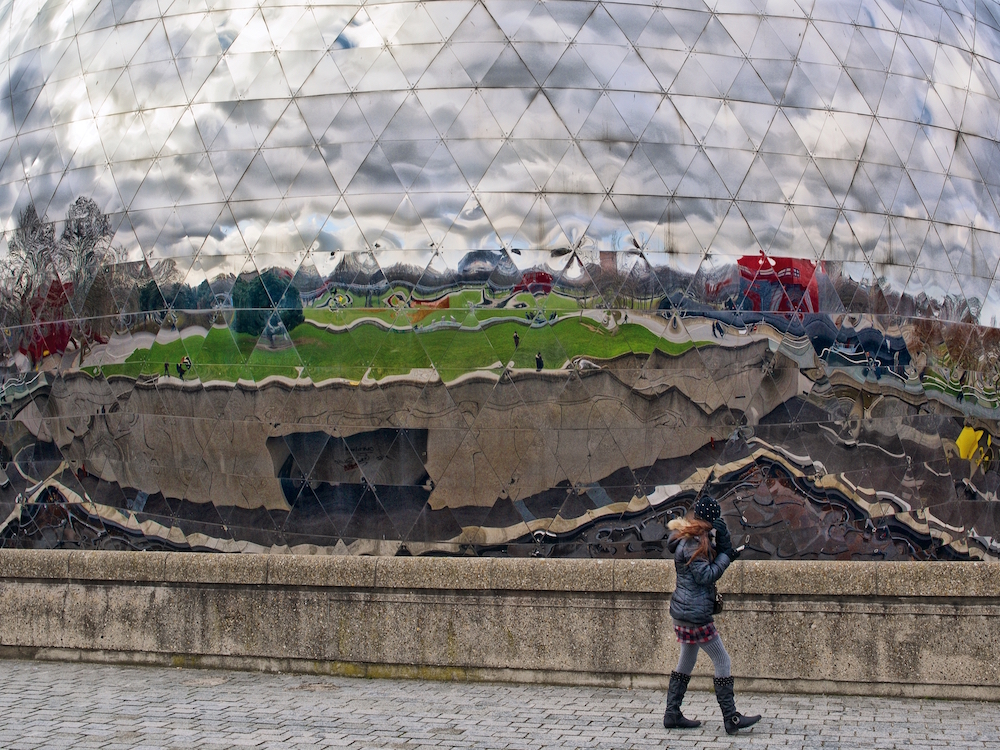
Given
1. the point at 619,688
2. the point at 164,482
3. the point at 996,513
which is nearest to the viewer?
the point at 619,688

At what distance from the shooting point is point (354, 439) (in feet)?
39.4

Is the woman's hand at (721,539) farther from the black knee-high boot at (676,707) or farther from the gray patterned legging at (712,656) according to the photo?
the black knee-high boot at (676,707)

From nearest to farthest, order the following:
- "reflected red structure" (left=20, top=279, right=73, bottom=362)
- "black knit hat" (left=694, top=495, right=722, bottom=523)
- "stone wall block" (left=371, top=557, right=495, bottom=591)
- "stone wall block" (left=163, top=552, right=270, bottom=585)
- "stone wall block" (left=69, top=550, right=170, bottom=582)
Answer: "black knit hat" (left=694, top=495, right=722, bottom=523) → "stone wall block" (left=371, top=557, right=495, bottom=591) → "stone wall block" (left=163, top=552, right=270, bottom=585) → "stone wall block" (left=69, top=550, right=170, bottom=582) → "reflected red structure" (left=20, top=279, right=73, bottom=362)

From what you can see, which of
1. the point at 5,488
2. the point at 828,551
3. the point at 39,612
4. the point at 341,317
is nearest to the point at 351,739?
the point at 39,612

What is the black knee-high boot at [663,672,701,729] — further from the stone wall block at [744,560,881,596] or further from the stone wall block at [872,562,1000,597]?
the stone wall block at [872,562,1000,597]

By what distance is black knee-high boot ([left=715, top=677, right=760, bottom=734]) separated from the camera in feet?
24.1

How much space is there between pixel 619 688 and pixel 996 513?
7.24 m

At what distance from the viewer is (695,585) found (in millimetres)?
7598

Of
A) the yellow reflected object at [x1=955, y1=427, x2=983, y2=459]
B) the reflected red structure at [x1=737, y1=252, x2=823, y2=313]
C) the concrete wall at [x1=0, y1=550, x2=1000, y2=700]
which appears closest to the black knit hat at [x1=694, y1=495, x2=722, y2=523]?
the concrete wall at [x1=0, y1=550, x2=1000, y2=700]

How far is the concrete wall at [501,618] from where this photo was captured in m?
8.45

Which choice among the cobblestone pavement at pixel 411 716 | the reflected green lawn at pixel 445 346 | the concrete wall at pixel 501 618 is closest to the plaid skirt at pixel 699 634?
the cobblestone pavement at pixel 411 716

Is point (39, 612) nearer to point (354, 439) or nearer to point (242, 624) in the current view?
point (242, 624)

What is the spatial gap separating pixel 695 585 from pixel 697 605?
0.46 feet

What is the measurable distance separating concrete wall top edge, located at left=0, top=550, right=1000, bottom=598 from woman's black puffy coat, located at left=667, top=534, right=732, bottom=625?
124 cm
